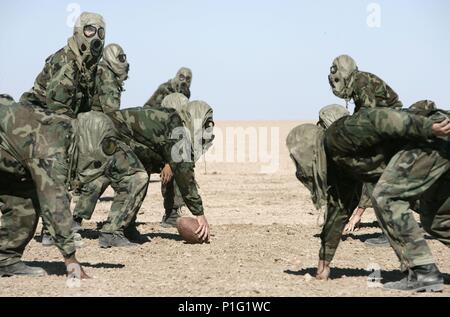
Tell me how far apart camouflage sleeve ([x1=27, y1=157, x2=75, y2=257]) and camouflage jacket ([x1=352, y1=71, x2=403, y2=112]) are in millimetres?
3604

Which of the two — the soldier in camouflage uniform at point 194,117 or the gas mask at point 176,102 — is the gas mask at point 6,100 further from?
the gas mask at point 176,102

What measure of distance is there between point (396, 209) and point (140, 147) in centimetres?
451

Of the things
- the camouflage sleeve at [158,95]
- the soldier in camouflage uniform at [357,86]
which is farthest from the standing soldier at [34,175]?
the camouflage sleeve at [158,95]

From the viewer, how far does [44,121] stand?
27.7ft

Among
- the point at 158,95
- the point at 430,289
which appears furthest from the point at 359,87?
the point at 158,95

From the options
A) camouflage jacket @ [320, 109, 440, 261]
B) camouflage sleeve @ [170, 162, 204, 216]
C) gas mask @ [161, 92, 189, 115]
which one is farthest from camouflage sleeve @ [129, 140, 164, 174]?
camouflage jacket @ [320, 109, 440, 261]

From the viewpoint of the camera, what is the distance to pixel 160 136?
1107 centimetres

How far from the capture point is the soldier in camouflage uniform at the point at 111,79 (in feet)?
41.0

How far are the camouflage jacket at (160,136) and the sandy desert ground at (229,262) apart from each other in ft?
2.94

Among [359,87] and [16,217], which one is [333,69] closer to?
[359,87]

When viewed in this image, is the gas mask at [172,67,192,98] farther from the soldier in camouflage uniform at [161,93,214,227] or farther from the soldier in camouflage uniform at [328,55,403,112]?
the soldier in camouflage uniform at [328,55,403,112]
